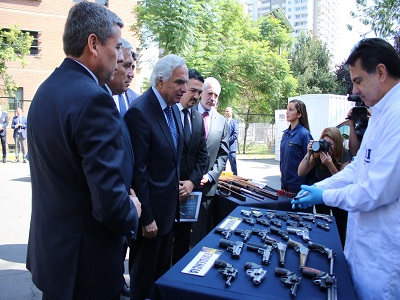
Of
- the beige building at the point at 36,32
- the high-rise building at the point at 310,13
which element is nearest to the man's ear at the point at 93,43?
the beige building at the point at 36,32

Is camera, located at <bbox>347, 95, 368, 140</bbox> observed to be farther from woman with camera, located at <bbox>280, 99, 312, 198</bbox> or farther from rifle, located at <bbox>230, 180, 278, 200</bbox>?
rifle, located at <bbox>230, 180, 278, 200</bbox>

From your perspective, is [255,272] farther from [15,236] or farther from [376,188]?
[15,236]

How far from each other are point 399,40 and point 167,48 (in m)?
8.95

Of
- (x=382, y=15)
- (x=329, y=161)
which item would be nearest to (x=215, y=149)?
(x=329, y=161)

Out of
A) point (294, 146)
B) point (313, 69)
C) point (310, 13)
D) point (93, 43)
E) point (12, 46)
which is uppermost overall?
point (310, 13)

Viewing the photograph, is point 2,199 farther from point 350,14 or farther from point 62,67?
point 350,14

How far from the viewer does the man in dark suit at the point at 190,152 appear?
306cm

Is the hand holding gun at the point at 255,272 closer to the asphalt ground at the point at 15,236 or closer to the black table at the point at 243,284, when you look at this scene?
the black table at the point at 243,284

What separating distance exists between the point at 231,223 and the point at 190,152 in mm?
913

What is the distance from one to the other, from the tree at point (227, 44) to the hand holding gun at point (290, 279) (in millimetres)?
14114

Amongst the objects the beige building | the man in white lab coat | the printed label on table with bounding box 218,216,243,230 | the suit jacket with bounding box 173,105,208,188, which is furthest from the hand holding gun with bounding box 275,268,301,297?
the beige building

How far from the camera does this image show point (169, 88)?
8.60 feet

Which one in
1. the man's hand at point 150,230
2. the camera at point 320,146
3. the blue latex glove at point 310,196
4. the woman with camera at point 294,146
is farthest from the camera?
the woman with camera at point 294,146

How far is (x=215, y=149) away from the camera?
12.7 ft
